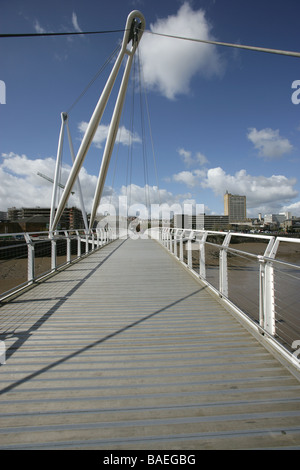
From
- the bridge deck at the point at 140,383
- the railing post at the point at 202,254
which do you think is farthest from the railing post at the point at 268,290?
the railing post at the point at 202,254

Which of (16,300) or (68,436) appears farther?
(16,300)

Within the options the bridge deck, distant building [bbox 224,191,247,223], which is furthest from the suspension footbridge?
distant building [bbox 224,191,247,223]

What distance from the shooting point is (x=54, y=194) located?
989 inches

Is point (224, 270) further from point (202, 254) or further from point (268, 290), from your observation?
point (268, 290)

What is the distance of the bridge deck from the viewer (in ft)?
5.13

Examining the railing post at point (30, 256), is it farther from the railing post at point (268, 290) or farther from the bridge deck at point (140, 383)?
the railing post at point (268, 290)

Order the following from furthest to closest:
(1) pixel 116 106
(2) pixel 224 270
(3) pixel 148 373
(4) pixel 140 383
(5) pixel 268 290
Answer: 1. (1) pixel 116 106
2. (2) pixel 224 270
3. (5) pixel 268 290
4. (3) pixel 148 373
5. (4) pixel 140 383

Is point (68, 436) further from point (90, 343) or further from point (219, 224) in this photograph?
point (219, 224)

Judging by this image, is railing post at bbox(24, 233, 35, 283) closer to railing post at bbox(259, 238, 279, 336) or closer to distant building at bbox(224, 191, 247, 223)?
railing post at bbox(259, 238, 279, 336)

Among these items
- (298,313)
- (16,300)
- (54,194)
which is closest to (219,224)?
(54,194)

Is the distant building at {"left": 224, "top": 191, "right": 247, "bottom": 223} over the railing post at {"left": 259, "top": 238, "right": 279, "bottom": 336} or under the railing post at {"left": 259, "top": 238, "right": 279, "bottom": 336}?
over

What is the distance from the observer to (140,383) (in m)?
2.05

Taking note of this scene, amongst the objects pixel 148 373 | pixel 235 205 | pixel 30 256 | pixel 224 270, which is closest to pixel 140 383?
pixel 148 373
